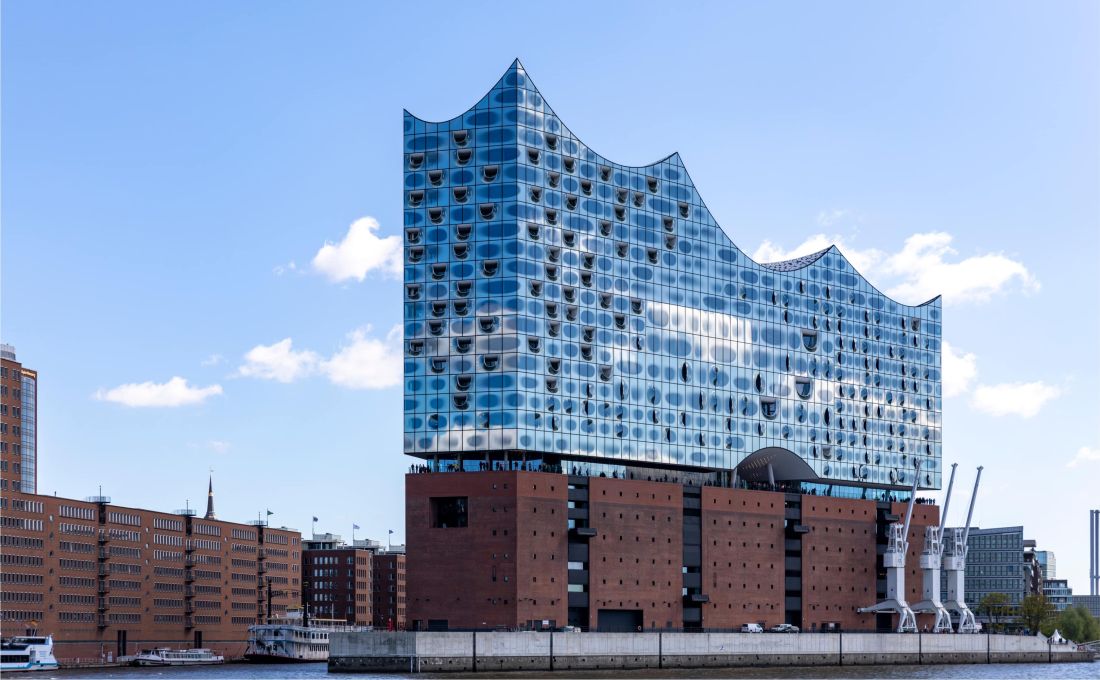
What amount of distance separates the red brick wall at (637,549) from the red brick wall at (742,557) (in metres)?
4.29

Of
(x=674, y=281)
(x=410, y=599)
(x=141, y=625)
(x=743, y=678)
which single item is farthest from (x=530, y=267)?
(x=141, y=625)

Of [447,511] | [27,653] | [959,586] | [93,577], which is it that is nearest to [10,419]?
[93,577]

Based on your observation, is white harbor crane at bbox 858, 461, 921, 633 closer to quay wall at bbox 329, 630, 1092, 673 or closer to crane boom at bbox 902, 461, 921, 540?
crane boom at bbox 902, 461, 921, 540

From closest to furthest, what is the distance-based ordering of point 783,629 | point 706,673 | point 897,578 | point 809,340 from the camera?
1. point 706,673
2. point 783,629
3. point 897,578
4. point 809,340

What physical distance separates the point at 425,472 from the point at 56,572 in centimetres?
5461

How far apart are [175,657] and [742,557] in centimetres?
6591

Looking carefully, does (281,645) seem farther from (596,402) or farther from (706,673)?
(706,673)

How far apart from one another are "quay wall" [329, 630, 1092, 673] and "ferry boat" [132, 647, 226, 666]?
172 ft

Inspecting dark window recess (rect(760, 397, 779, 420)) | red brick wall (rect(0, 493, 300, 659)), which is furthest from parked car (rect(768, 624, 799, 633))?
red brick wall (rect(0, 493, 300, 659))

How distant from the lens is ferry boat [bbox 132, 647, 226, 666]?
176125 millimetres

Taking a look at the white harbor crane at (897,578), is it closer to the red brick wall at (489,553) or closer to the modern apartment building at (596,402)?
the modern apartment building at (596,402)

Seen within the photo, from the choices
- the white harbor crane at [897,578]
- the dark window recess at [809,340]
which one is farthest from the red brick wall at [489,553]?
the white harbor crane at [897,578]

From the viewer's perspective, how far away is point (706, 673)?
135625 mm

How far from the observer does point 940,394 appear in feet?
618
